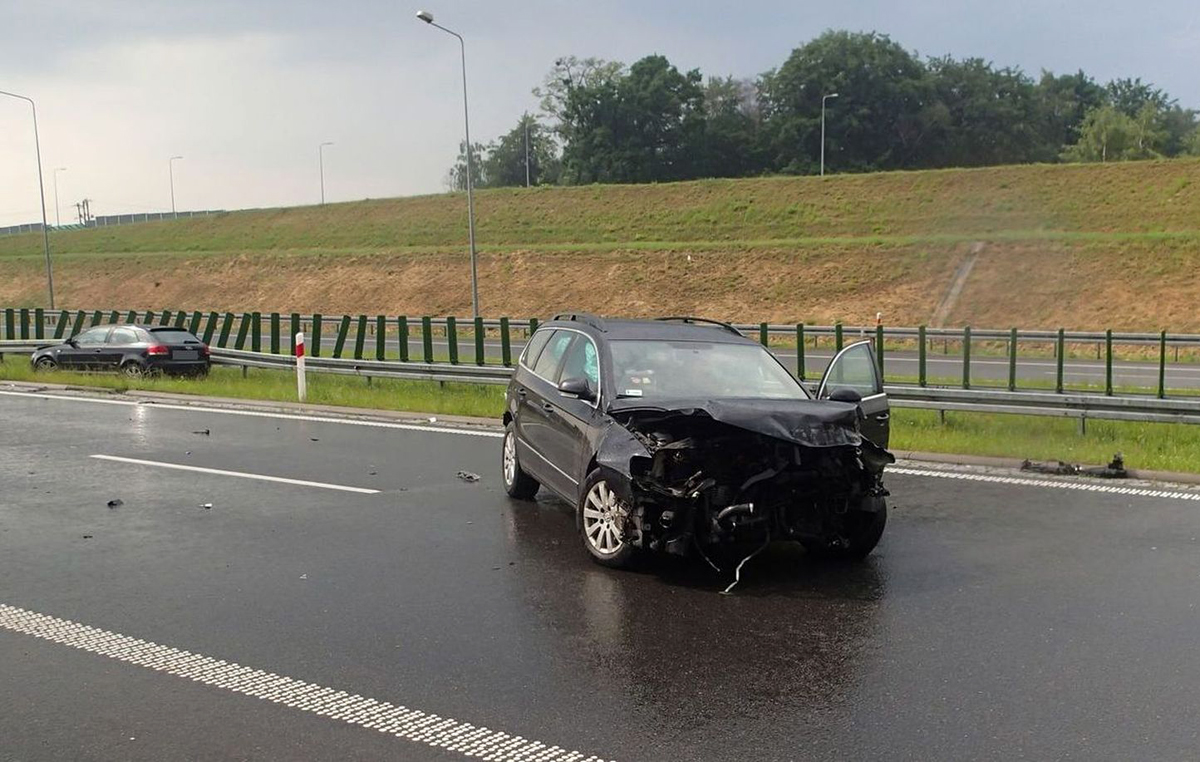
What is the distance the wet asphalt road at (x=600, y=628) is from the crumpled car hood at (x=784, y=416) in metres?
0.93

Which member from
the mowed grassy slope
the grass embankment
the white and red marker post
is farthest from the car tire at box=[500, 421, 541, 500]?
the mowed grassy slope

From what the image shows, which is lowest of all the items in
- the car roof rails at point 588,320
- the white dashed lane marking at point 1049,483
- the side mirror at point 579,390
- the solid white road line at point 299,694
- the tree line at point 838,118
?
the white dashed lane marking at point 1049,483

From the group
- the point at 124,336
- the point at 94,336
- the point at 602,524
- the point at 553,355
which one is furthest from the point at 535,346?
the point at 94,336

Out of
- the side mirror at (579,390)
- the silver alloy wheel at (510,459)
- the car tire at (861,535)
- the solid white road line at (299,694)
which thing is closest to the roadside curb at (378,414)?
the car tire at (861,535)

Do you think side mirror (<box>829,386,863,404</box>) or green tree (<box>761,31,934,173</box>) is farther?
green tree (<box>761,31,934,173</box>)

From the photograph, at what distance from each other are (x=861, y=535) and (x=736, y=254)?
4280 centimetres

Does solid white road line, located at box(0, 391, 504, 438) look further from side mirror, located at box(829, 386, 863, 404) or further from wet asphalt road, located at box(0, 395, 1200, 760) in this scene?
side mirror, located at box(829, 386, 863, 404)

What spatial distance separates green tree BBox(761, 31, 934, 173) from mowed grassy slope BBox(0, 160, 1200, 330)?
108ft

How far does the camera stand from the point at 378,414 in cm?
1527

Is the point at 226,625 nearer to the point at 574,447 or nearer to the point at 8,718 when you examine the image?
the point at 8,718

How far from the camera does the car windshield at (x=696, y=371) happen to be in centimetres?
729

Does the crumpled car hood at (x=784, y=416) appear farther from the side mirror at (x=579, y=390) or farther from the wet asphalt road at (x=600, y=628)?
the wet asphalt road at (x=600, y=628)

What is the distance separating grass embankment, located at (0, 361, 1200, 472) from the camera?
35.7 ft

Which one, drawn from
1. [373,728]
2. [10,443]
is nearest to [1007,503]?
[373,728]
